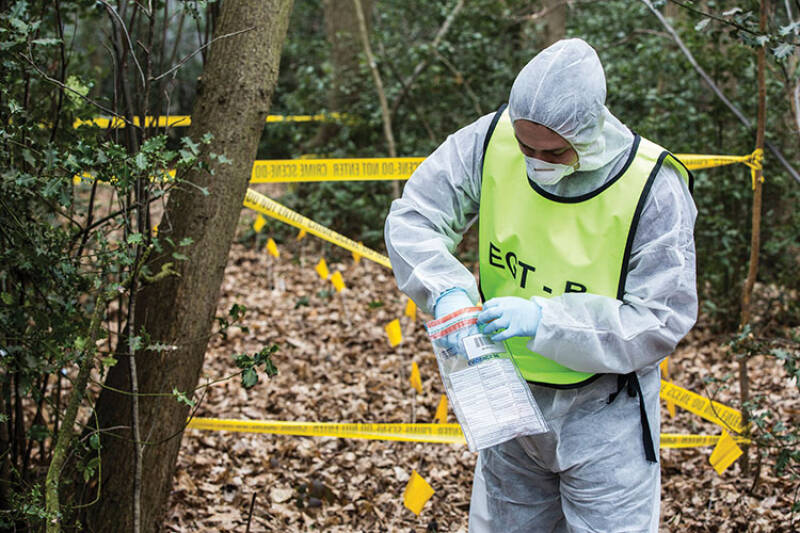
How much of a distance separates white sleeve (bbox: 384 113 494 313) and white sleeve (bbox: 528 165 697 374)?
0.31 m

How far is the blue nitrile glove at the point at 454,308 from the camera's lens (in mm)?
1988

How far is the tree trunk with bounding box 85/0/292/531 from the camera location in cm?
283

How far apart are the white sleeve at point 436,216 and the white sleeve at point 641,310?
311mm

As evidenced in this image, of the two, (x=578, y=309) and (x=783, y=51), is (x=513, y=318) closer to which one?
(x=578, y=309)

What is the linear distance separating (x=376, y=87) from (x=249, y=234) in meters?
2.07

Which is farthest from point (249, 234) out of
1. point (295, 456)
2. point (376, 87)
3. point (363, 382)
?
point (295, 456)

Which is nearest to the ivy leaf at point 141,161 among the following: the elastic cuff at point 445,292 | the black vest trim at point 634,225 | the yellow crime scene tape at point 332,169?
the elastic cuff at point 445,292

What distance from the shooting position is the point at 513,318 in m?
1.95

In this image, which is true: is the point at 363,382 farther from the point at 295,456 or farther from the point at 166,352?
the point at 166,352

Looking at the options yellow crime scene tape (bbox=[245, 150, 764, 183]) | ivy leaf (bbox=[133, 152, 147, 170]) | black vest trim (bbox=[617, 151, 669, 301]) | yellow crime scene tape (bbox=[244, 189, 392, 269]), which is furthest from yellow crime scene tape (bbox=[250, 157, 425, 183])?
black vest trim (bbox=[617, 151, 669, 301])

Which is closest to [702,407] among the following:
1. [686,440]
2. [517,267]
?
[686,440]

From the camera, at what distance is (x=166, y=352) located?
2.86 m

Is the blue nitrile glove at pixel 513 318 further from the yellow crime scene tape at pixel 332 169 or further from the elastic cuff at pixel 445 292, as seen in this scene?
the yellow crime scene tape at pixel 332 169

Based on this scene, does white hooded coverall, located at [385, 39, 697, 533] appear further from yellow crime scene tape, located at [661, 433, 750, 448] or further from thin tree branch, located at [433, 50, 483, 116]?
thin tree branch, located at [433, 50, 483, 116]
